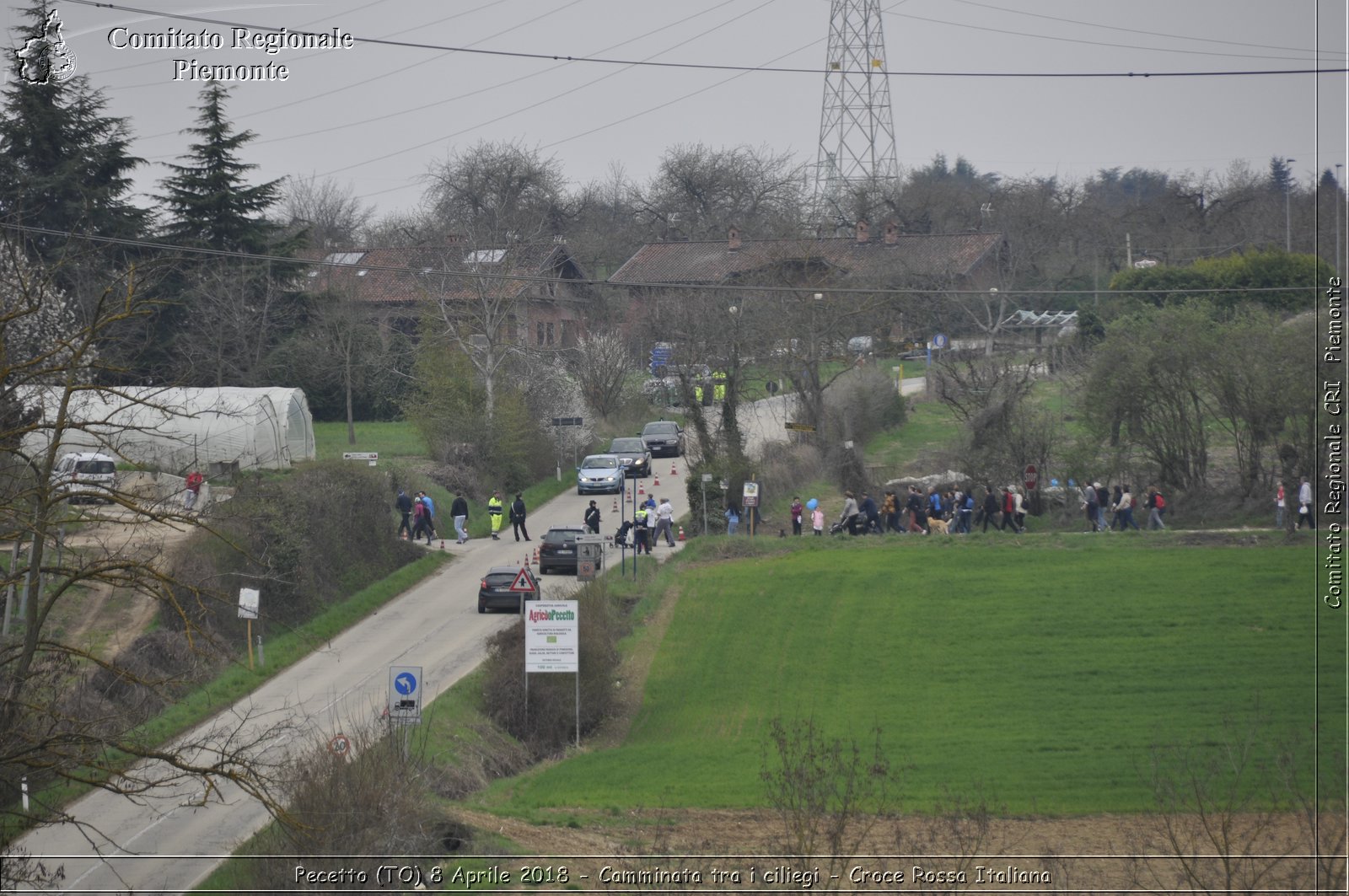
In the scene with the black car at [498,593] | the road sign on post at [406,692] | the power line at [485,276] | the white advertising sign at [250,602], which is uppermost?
the power line at [485,276]

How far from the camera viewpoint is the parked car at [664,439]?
52438mm

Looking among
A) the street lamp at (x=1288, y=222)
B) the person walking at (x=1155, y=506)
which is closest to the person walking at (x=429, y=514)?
the person walking at (x=1155, y=506)

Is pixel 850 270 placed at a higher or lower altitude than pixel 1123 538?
higher

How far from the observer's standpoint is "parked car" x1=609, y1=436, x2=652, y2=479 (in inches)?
1859

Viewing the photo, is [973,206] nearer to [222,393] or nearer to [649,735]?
[222,393]

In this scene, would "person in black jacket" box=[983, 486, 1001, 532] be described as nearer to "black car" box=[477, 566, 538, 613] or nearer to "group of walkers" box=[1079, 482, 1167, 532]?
"group of walkers" box=[1079, 482, 1167, 532]

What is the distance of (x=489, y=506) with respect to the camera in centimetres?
4062

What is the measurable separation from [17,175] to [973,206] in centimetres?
5794

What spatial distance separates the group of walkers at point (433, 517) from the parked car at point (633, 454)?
7319 mm

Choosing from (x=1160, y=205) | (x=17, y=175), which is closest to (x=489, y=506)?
(x=17, y=175)

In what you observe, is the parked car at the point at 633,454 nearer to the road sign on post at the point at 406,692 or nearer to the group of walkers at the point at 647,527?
the group of walkers at the point at 647,527

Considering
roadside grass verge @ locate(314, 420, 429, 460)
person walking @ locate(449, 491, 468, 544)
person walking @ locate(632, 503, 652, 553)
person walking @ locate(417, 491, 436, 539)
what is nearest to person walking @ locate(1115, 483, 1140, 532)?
person walking @ locate(632, 503, 652, 553)

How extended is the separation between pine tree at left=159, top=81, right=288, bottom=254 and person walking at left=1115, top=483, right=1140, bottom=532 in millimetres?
29606

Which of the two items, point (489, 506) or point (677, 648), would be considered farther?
point (489, 506)
